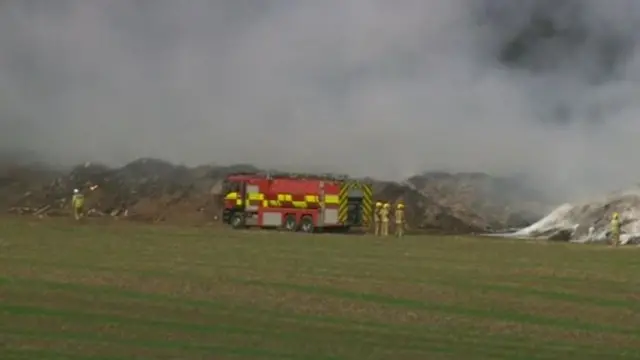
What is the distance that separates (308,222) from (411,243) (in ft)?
38.5

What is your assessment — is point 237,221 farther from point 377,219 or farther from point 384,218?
point 384,218

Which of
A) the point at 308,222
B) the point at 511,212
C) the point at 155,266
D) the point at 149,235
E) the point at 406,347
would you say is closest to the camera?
the point at 406,347

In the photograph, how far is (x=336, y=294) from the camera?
59.4 ft

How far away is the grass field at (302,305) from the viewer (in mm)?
13242

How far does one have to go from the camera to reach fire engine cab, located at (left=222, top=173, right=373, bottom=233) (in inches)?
1780

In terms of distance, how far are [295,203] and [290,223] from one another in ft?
2.92

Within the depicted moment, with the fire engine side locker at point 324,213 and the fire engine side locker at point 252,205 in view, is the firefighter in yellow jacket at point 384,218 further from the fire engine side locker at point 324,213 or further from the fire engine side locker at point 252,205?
the fire engine side locker at point 252,205

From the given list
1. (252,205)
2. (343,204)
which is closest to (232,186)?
(252,205)

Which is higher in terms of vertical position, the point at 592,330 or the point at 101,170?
the point at 101,170

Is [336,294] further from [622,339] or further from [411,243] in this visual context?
[411,243]

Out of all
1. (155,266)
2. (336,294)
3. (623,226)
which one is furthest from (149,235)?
(623,226)

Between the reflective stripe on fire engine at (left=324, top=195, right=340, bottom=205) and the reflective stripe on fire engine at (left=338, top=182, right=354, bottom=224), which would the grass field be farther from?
the reflective stripe on fire engine at (left=338, top=182, right=354, bottom=224)

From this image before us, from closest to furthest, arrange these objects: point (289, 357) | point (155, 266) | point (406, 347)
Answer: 1. point (289, 357)
2. point (406, 347)
3. point (155, 266)

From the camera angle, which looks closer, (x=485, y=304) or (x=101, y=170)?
(x=485, y=304)
